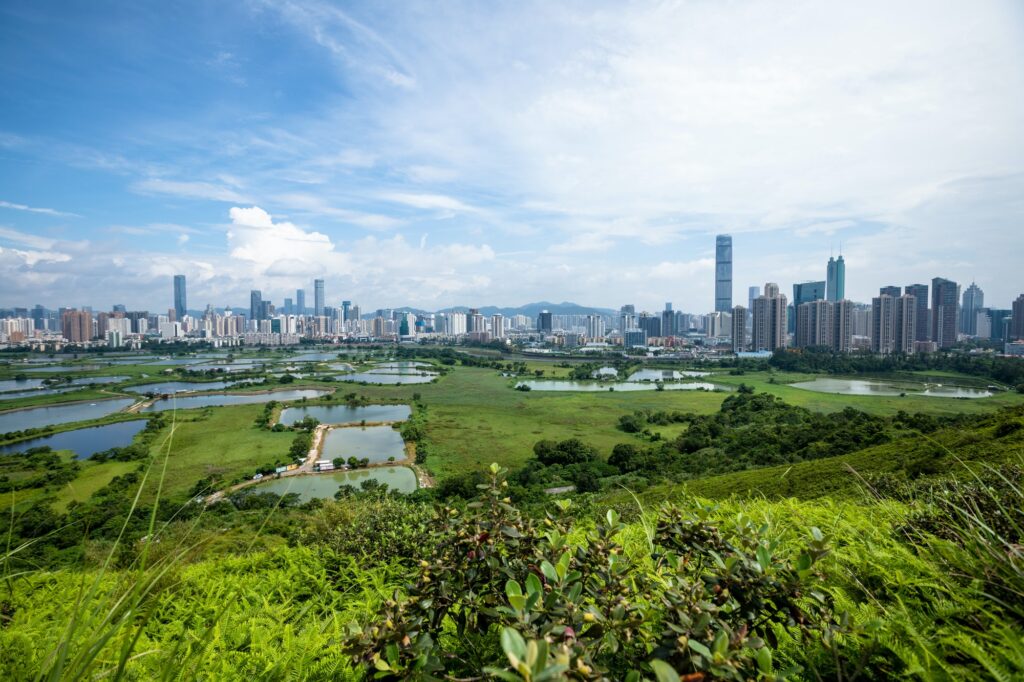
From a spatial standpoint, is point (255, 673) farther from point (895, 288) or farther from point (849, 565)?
point (895, 288)

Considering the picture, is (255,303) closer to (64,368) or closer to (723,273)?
(64,368)

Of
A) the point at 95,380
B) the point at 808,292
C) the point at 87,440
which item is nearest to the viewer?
the point at 87,440

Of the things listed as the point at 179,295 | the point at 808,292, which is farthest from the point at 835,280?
the point at 179,295

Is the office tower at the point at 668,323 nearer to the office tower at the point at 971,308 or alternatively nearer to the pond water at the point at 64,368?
the office tower at the point at 971,308

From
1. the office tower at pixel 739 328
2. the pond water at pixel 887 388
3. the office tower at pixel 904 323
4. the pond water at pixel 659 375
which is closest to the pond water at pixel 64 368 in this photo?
the pond water at pixel 659 375

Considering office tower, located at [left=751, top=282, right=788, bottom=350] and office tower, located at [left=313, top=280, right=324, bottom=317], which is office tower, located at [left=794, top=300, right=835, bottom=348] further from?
A: office tower, located at [left=313, top=280, right=324, bottom=317]
